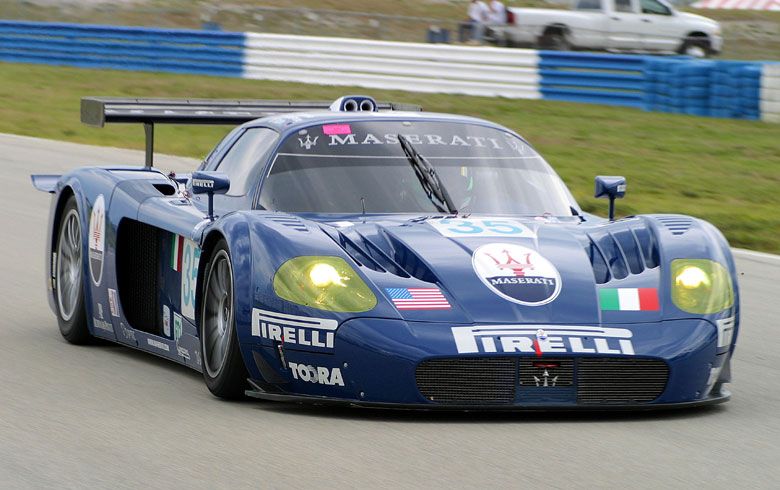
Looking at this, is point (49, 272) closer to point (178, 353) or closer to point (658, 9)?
point (178, 353)

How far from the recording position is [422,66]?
2484 cm

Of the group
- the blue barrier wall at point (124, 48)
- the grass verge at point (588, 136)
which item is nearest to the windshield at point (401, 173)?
the grass verge at point (588, 136)

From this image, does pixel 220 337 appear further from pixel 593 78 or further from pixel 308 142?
pixel 593 78

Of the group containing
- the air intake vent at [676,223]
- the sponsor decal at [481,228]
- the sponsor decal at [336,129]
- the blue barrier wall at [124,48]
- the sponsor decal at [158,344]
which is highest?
the sponsor decal at [336,129]

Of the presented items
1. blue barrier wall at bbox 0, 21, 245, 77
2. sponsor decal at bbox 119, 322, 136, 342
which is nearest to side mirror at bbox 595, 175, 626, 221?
sponsor decal at bbox 119, 322, 136, 342

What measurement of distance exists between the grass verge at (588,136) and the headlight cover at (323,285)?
22.7 ft

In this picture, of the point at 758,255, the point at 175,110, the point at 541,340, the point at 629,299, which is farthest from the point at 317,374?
the point at 758,255

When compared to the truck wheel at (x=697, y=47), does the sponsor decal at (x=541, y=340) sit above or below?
above

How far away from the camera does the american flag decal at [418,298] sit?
5.48m

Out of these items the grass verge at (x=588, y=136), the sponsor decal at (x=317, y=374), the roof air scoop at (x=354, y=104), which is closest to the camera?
the sponsor decal at (x=317, y=374)

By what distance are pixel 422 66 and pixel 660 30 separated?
5.95m

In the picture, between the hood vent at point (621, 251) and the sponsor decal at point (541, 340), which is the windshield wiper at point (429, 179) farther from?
the sponsor decal at point (541, 340)

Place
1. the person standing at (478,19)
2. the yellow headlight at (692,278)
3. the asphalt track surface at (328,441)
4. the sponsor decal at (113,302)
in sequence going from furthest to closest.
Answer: the person standing at (478,19) < the sponsor decal at (113,302) < the yellow headlight at (692,278) < the asphalt track surface at (328,441)

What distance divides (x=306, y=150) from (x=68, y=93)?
1902 centimetres
